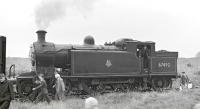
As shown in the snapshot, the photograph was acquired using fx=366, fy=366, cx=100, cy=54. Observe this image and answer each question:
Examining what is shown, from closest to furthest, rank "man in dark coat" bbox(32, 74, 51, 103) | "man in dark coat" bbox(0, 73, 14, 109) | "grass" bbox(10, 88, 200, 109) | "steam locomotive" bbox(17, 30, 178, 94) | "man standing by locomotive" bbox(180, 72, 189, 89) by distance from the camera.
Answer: "man in dark coat" bbox(0, 73, 14, 109) < "grass" bbox(10, 88, 200, 109) < "man in dark coat" bbox(32, 74, 51, 103) < "steam locomotive" bbox(17, 30, 178, 94) < "man standing by locomotive" bbox(180, 72, 189, 89)

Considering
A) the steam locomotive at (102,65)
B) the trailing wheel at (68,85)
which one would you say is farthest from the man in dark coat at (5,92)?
the trailing wheel at (68,85)

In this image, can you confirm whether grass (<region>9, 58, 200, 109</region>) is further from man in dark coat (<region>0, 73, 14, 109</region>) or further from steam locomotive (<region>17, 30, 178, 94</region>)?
man in dark coat (<region>0, 73, 14, 109</region>)

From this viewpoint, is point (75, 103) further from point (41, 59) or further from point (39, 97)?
point (41, 59)

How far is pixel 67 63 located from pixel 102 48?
2.11 m

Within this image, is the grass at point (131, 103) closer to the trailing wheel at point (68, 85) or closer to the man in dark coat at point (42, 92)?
the man in dark coat at point (42, 92)

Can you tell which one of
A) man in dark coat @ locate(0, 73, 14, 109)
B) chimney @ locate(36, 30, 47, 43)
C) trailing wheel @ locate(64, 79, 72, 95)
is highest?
chimney @ locate(36, 30, 47, 43)

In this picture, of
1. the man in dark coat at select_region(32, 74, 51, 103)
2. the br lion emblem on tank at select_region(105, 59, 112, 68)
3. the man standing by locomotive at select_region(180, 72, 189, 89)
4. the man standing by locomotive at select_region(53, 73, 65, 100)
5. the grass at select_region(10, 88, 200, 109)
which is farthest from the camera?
the man standing by locomotive at select_region(180, 72, 189, 89)

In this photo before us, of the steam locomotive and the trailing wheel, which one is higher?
the steam locomotive

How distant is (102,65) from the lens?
17.7 meters

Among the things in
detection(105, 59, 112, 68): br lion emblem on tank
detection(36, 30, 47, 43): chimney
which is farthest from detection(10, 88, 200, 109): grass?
detection(36, 30, 47, 43): chimney

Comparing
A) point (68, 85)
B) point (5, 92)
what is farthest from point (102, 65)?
point (5, 92)

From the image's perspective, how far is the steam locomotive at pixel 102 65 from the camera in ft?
54.0

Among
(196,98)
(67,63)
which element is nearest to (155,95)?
(196,98)

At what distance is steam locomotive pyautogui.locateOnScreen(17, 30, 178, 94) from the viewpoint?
1645 centimetres
